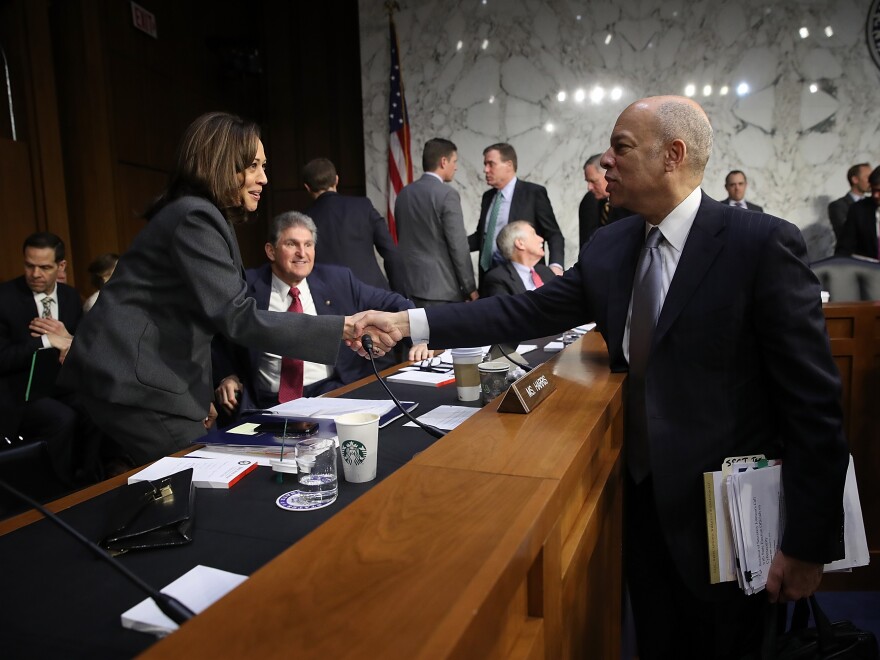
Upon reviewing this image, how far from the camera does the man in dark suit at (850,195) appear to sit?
5.38 metres

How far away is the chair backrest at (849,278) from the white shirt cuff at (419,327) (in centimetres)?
234

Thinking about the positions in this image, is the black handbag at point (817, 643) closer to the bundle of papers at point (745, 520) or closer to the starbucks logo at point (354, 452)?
the bundle of papers at point (745, 520)

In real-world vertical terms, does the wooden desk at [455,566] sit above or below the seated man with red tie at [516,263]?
below

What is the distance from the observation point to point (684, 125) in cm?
143

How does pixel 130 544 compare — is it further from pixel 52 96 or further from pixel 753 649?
pixel 52 96

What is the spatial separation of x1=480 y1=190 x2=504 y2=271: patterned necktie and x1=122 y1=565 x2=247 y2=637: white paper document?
3997 millimetres

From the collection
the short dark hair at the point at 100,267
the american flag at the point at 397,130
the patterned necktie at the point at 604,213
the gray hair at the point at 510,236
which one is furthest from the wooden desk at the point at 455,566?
the american flag at the point at 397,130

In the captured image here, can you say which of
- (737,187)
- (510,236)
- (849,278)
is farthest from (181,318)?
(737,187)

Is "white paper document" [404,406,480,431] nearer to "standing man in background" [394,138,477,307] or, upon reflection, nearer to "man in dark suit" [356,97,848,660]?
"man in dark suit" [356,97,848,660]

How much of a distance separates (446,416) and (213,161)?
0.91m

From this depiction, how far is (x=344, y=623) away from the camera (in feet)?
1.75

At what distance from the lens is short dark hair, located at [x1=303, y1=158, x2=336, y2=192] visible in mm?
4105

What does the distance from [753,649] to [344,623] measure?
126 centimetres

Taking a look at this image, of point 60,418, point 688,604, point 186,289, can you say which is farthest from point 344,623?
point 60,418
